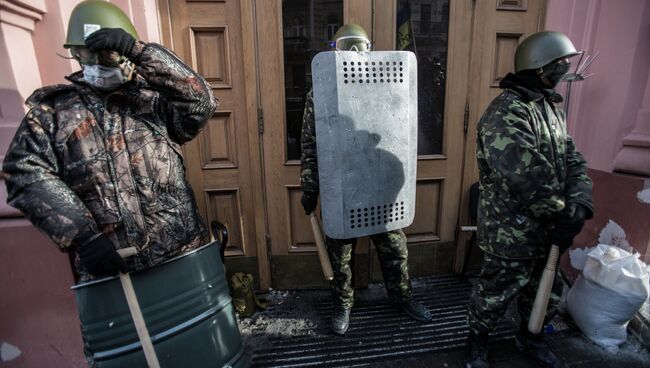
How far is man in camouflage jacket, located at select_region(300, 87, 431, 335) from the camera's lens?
210 cm

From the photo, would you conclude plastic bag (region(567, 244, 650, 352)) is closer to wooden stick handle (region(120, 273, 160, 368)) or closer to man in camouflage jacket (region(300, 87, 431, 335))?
man in camouflage jacket (region(300, 87, 431, 335))

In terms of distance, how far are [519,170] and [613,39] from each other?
1555 mm

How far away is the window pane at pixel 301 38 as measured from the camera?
2331 mm

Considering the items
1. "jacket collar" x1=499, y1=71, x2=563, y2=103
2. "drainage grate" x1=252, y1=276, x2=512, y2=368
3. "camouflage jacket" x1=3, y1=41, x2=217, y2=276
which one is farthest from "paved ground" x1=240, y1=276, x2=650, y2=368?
"jacket collar" x1=499, y1=71, x2=563, y2=103

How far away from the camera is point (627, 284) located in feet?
6.14

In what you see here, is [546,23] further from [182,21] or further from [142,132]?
[142,132]

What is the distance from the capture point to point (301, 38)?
7.78ft

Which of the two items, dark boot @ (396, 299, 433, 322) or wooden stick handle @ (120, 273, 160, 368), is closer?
wooden stick handle @ (120, 273, 160, 368)

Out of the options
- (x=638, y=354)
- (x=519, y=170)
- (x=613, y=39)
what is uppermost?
(x=613, y=39)

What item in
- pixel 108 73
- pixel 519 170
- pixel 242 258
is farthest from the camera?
pixel 242 258

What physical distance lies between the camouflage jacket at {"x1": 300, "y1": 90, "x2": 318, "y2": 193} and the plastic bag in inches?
72.5

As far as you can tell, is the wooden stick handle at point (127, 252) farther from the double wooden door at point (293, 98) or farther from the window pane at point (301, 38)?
the window pane at point (301, 38)

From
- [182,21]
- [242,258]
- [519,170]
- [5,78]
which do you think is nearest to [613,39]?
[519,170]

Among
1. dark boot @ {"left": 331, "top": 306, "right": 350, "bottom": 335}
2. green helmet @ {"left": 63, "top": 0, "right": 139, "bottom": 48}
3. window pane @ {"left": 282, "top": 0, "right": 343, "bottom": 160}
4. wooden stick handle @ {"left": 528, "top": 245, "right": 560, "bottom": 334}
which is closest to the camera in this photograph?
green helmet @ {"left": 63, "top": 0, "right": 139, "bottom": 48}
